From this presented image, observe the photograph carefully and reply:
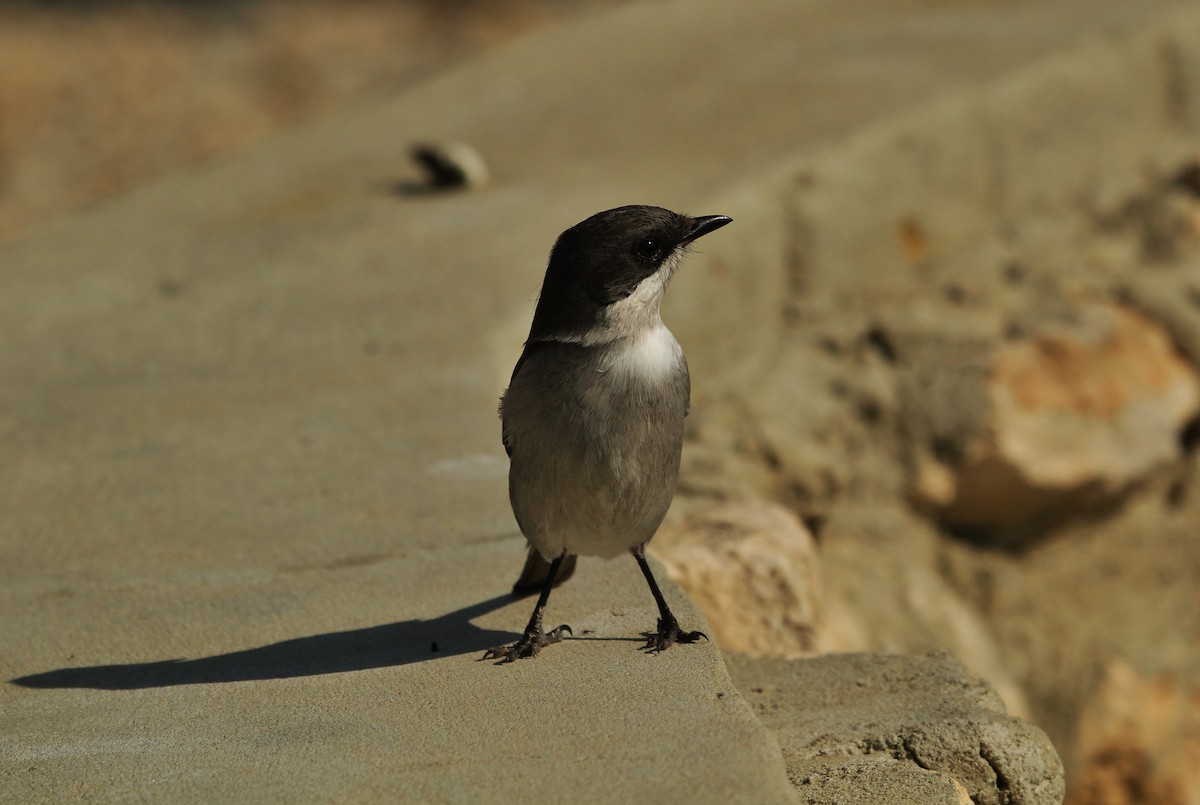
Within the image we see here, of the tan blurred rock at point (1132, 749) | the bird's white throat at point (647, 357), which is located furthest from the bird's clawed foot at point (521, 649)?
the tan blurred rock at point (1132, 749)

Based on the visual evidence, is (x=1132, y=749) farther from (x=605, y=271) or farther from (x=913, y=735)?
(x=605, y=271)

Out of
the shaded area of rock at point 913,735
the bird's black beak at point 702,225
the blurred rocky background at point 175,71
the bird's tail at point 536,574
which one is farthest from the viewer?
the blurred rocky background at point 175,71

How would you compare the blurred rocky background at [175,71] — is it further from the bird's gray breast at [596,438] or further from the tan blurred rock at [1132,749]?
the bird's gray breast at [596,438]

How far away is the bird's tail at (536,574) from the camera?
3.72 meters

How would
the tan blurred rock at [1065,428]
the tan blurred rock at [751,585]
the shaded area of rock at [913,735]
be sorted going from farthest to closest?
the tan blurred rock at [1065,428] < the tan blurred rock at [751,585] < the shaded area of rock at [913,735]

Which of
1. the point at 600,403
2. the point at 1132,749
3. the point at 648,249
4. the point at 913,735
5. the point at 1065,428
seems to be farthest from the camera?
the point at 1065,428

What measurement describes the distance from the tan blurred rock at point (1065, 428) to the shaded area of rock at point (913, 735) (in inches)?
92.2

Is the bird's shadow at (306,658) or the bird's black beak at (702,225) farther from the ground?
the bird's black beak at (702,225)

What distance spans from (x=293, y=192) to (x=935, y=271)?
3313 mm

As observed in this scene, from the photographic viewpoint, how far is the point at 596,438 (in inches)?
131

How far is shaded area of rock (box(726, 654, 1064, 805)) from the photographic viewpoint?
3.11 meters

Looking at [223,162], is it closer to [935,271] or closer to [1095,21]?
[935,271]

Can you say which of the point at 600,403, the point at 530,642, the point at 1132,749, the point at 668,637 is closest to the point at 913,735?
the point at 668,637

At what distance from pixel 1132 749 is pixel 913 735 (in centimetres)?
279
